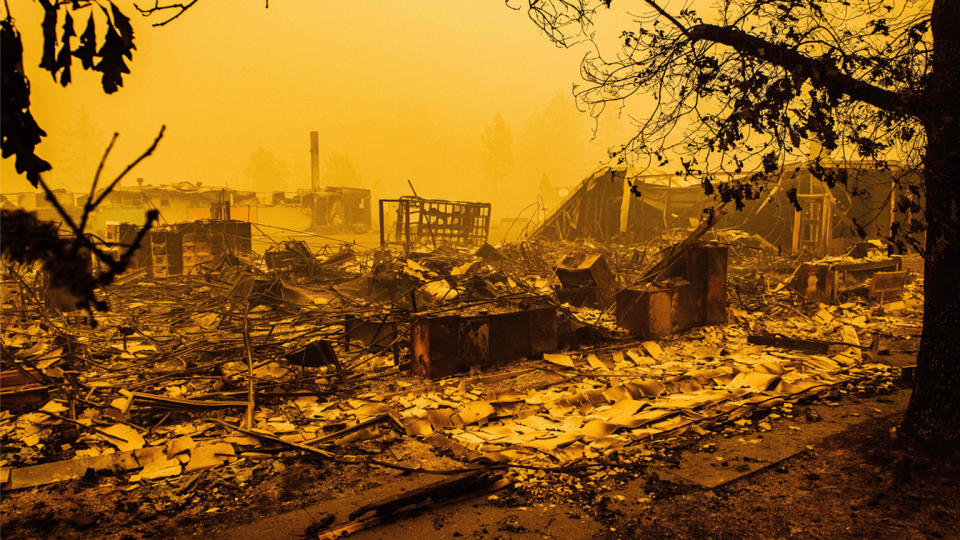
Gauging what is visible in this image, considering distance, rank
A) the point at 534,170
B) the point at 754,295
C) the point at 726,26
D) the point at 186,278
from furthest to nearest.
Answer: the point at 534,170
the point at 186,278
the point at 754,295
the point at 726,26

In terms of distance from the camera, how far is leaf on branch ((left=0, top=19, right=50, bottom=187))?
164 cm

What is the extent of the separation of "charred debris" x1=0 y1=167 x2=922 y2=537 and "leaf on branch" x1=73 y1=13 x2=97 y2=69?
32.6 inches

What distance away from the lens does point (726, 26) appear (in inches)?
164

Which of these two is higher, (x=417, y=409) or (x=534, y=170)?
(x=534, y=170)

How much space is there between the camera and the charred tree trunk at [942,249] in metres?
3.71

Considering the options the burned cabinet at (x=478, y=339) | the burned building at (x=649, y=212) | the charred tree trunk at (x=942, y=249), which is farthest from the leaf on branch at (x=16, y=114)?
the burned building at (x=649, y=212)

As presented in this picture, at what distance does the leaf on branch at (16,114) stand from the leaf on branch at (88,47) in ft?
0.52

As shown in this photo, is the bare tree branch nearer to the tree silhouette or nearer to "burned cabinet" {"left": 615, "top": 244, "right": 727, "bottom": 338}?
the tree silhouette

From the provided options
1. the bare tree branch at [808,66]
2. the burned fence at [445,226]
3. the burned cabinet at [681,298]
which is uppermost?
the bare tree branch at [808,66]

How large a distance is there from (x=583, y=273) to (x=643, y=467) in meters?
6.40

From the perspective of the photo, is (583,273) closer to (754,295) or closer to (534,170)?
(754,295)

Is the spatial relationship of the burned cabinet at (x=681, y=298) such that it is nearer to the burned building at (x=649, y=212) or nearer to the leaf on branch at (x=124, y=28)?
the leaf on branch at (x=124, y=28)

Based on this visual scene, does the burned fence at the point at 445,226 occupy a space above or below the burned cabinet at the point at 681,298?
above

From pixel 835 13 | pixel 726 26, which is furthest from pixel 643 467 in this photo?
pixel 835 13
